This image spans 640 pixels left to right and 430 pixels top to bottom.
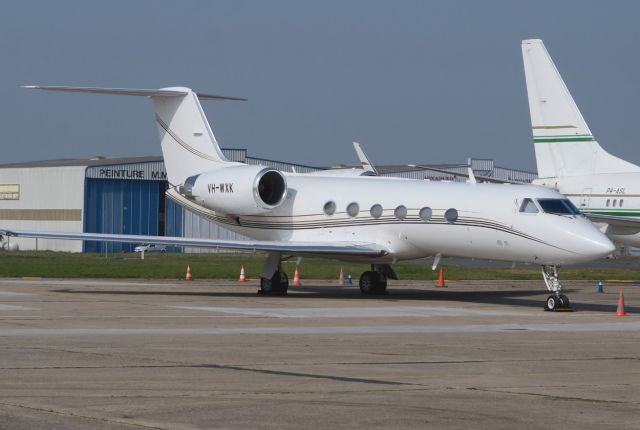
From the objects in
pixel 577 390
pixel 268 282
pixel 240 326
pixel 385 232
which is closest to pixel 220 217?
pixel 268 282

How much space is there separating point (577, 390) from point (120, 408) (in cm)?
459

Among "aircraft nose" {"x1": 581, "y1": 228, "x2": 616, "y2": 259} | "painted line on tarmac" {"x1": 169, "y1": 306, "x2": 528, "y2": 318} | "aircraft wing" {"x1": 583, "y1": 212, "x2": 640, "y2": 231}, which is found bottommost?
"painted line on tarmac" {"x1": 169, "y1": 306, "x2": 528, "y2": 318}

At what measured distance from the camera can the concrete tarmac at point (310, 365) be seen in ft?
32.4

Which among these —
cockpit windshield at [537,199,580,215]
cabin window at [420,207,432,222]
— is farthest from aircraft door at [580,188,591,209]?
cockpit windshield at [537,199,580,215]

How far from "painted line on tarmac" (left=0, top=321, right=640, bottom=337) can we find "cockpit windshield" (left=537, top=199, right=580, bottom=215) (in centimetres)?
424

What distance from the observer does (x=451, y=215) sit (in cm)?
2594

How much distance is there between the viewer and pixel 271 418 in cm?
963

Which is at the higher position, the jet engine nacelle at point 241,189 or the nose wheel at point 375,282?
the jet engine nacelle at point 241,189

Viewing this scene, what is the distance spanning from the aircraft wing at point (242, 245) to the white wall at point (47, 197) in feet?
145

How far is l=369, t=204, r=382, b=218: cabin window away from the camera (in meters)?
27.4

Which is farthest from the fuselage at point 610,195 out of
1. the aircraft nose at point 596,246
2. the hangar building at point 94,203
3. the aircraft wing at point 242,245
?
the hangar building at point 94,203

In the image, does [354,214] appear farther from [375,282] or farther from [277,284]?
[277,284]

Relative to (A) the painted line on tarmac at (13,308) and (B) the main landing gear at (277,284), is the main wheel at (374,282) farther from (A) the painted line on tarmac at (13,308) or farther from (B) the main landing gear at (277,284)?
(A) the painted line on tarmac at (13,308)

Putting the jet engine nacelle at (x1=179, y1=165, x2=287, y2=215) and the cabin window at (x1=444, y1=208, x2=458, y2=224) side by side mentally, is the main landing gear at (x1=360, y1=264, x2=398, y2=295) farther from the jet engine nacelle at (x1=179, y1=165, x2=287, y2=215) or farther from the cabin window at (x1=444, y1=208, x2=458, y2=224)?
the cabin window at (x1=444, y1=208, x2=458, y2=224)
